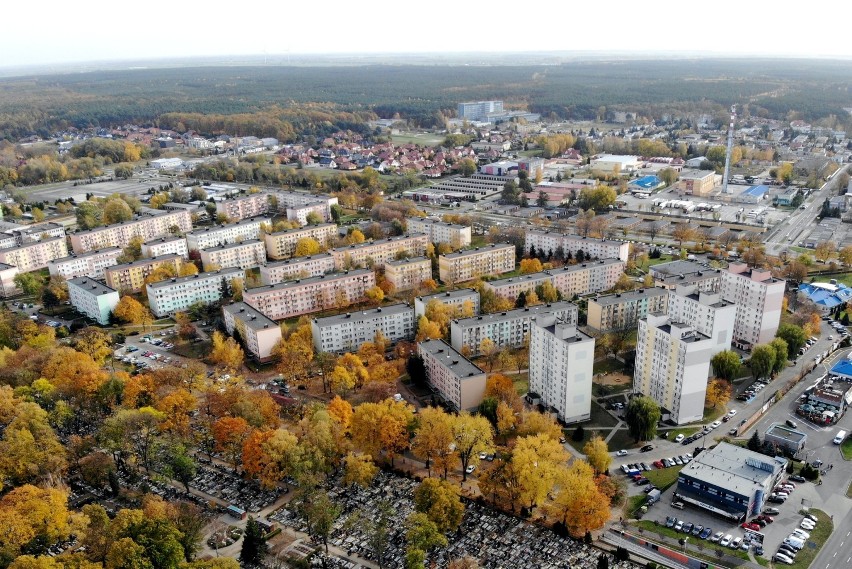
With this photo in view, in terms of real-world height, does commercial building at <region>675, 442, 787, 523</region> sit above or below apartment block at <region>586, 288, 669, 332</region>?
below

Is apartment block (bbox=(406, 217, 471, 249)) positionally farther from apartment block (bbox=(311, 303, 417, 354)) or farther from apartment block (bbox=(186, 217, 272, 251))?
apartment block (bbox=(311, 303, 417, 354))

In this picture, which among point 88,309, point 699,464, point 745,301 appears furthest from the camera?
point 88,309

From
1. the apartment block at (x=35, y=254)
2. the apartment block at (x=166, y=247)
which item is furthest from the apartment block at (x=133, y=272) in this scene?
the apartment block at (x=35, y=254)

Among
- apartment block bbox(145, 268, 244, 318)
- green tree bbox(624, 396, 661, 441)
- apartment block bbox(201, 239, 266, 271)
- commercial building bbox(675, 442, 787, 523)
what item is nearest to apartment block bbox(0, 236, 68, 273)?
apartment block bbox(201, 239, 266, 271)

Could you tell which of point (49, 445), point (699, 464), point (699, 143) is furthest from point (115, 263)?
point (699, 143)

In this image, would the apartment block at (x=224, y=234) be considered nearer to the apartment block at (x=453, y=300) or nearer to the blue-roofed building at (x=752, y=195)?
the apartment block at (x=453, y=300)

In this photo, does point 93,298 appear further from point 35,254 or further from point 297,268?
point 35,254

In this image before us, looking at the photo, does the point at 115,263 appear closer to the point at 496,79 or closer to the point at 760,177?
the point at 760,177
